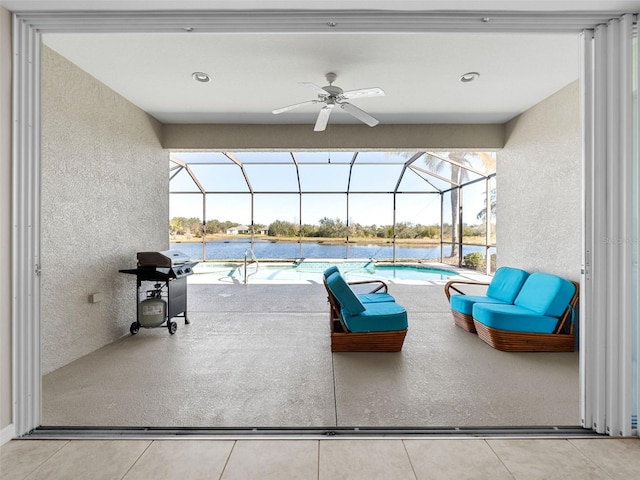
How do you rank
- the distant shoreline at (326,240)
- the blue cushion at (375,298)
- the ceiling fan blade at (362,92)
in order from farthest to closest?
the distant shoreline at (326,240) → the blue cushion at (375,298) → the ceiling fan blade at (362,92)

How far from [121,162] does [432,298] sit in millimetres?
5278

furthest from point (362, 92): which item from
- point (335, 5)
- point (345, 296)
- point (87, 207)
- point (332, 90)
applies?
point (87, 207)

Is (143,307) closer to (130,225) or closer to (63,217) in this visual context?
(130,225)

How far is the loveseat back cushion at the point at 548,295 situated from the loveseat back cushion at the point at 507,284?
0.22 m

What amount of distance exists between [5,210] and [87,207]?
1.67 metres

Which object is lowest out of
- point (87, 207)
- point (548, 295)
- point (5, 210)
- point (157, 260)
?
point (548, 295)

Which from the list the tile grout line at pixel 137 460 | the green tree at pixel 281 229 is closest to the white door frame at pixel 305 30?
the tile grout line at pixel 137 460

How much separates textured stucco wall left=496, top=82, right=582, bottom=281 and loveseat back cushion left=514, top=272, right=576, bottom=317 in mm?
247

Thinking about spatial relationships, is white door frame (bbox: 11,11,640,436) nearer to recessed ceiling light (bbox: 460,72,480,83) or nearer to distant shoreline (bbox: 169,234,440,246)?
recessed ceiling light (bbox: 460,72,480,83)

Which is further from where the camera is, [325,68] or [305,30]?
[325,68]

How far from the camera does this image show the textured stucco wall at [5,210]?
189cm

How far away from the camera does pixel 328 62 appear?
3203 mm

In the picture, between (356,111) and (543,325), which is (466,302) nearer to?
(543,325)

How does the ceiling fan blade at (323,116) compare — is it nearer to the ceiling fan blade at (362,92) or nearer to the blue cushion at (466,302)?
the ceiling fan blade at (362,92)
